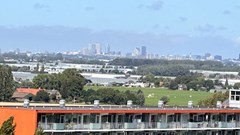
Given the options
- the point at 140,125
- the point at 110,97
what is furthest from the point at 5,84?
the point at 140,125

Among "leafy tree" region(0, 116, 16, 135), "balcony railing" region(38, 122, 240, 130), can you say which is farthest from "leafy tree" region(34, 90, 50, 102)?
"leafy tree" region(0, 116, 16, 135)

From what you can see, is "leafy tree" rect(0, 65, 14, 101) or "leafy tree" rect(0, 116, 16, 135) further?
"leafy tree" rect(0, 65, 14, 101)

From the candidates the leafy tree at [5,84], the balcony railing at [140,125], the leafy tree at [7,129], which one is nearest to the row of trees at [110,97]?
the leafy tree at [5,84]

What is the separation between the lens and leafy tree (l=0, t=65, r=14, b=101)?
13112 centimetres

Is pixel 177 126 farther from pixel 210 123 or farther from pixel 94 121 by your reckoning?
pixel 94 121

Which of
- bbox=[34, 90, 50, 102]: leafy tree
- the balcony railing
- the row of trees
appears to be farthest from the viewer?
the row of trees

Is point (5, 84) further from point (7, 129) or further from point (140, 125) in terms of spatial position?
point (7, 129)

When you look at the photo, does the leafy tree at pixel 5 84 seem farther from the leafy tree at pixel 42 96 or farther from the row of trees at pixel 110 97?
the row of trees at pixel 110 97

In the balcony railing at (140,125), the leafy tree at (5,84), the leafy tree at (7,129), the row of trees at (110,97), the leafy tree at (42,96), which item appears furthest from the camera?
the leafy tree at (5,84)

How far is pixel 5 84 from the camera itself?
13500 centimetres

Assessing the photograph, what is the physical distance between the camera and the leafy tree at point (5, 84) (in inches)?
5162

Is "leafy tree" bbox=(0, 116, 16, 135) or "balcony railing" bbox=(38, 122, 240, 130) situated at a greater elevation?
"leafy tree" bbox=(0, 116, 16, 135)

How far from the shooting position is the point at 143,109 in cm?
5559

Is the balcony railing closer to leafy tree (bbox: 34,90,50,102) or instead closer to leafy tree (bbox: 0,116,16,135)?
leafy tree (bbox: 0,116,16,135)
